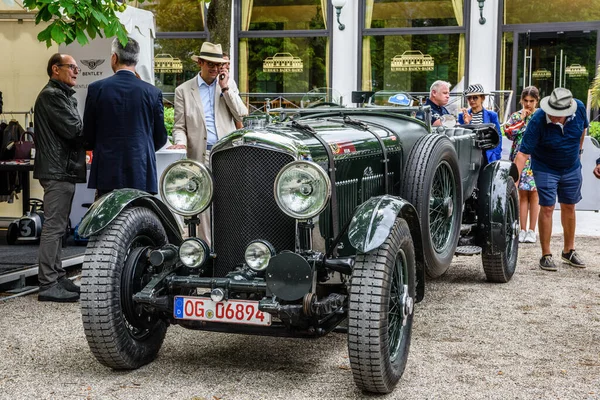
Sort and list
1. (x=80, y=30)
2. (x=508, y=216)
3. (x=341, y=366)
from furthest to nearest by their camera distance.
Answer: (x=508, y=216)
(x=80, y=30)
(x=341, y=366)

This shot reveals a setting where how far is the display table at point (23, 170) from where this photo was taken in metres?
7.90

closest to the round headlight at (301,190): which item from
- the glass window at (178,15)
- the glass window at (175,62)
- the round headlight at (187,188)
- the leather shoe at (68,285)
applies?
the round headlight at (187,188)

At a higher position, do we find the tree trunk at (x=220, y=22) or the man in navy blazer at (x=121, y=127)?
the tree trunk at (x=220, y=22)

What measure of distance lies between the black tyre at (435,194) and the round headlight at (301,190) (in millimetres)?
1164

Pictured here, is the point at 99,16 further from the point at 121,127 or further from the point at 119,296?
the point at 119,296

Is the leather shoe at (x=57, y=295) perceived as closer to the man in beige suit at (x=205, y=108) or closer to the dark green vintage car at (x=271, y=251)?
the man in beige suit at (x=205, y=108)

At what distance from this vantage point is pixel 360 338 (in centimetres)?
376

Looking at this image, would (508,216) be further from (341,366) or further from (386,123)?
(341,366)

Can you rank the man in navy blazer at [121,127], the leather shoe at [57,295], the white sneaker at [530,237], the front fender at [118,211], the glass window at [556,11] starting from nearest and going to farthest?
the front fender at [118,211] → the man in navy blazer at [121,127] → the leather shoe at [57,295] → the white sneaker at [530,237] → the glass window at [556,11]

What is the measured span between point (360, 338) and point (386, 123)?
2.33 meters

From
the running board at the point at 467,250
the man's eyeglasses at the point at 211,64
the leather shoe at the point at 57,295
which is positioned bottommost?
the leather shoe at the point at 57,295

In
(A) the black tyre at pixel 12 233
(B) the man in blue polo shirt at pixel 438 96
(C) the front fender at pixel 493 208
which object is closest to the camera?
(C) the front fender at pixel 493 208

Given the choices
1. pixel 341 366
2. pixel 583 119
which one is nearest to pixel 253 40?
pixel 583 119

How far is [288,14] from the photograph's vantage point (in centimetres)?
1575
